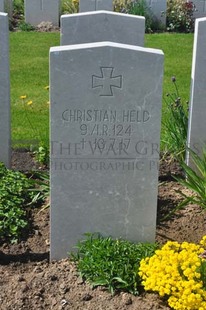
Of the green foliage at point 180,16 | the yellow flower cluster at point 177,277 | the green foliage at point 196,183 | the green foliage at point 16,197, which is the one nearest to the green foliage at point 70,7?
the green foliage at point 180,16

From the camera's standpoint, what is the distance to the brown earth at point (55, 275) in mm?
4152

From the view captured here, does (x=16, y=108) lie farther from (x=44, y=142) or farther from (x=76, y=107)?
(x=76, y=107)

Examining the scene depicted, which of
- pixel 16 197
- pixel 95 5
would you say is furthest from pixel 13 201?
pixel 95 5

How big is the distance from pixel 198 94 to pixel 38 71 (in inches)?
196

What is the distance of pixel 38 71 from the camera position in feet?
34.7

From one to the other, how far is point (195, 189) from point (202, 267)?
4.54 ft

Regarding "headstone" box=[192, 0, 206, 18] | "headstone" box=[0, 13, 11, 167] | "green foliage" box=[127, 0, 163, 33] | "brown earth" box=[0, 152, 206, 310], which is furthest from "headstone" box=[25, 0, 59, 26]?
"brown earth" box=[0, 152, 206, 310]

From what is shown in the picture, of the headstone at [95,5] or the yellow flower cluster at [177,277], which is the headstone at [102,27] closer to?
the yellow flower cluster at [177,277]

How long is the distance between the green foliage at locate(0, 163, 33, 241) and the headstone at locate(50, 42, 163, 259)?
1.67ft

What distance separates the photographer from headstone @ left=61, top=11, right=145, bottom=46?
20.2ft

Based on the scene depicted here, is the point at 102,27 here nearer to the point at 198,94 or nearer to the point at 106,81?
the point at 198,94

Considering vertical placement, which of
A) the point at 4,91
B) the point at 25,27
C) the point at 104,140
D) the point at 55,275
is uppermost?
the point at 25,27

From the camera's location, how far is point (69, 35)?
6.18m

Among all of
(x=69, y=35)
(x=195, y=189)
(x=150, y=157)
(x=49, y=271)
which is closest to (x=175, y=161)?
(x=195, y=189)
